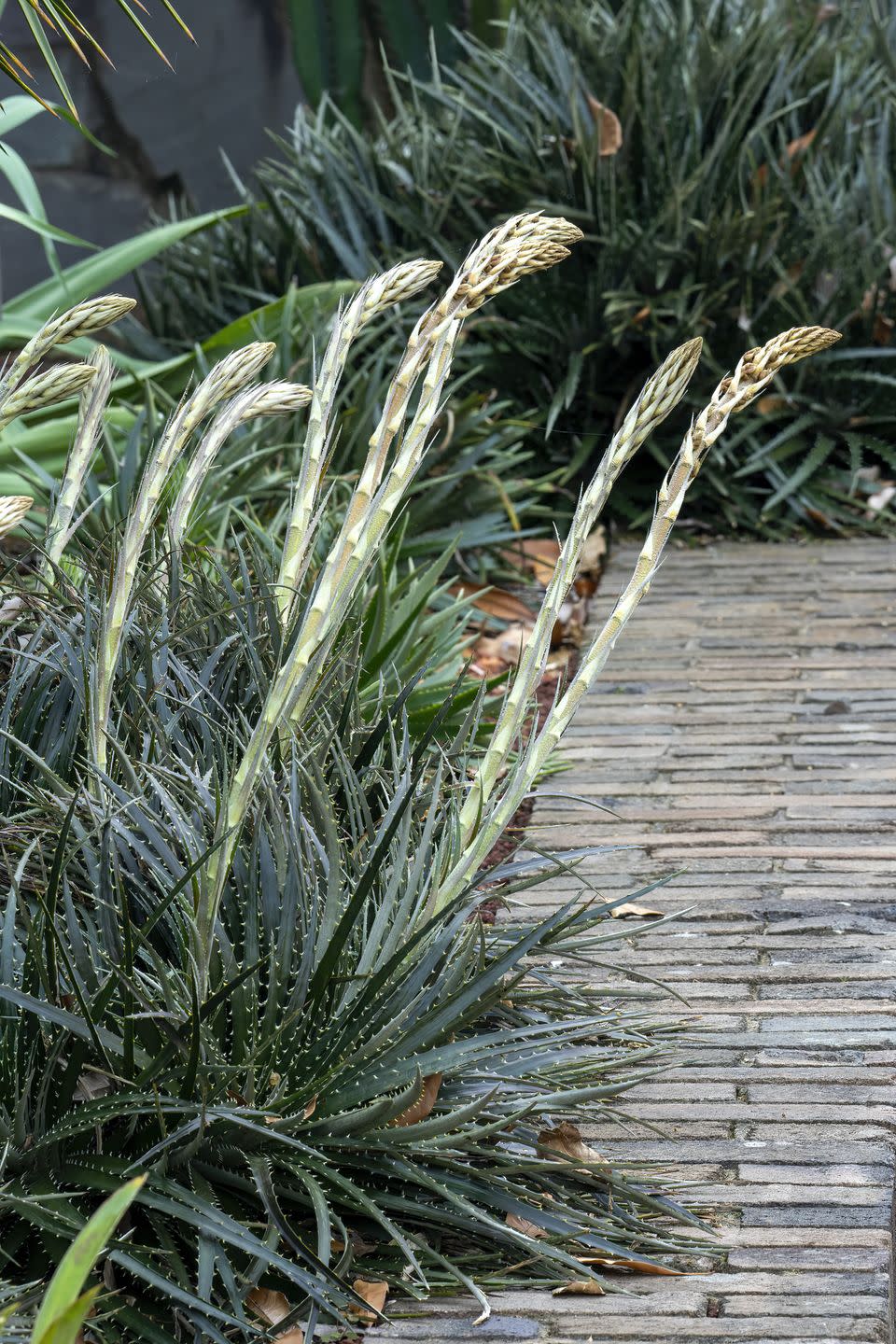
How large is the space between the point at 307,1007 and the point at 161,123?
26.4 ft

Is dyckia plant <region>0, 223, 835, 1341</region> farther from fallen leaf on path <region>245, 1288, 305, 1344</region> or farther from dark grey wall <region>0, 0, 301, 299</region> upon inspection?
dark grey wall <region>0, 0, 301, 299</region>

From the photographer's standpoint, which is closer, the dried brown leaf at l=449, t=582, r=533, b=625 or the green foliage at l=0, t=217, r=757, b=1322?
the green foliage at l=0, t=217, r=757, b=1322

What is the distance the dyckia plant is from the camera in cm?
229

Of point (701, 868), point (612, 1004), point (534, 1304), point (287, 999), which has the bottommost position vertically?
point (701, 868)

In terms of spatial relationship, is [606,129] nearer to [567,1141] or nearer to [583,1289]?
[567,1141]

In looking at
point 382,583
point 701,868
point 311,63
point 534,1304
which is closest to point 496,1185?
point 534,1304

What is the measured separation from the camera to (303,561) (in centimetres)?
266

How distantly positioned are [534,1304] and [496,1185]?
229 mm

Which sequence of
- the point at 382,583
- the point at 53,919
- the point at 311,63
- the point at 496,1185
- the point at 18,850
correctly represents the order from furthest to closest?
the point at 311,63 → the point at 382,583 → the point at 18,850 → the point at 496,1185 → the point at 53,919

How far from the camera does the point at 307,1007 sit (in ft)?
8.23

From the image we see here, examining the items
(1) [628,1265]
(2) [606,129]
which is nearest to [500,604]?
(2) [606,129]

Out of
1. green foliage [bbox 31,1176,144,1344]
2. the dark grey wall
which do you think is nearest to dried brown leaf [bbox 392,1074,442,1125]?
green foliage [bbox 31,1176,144,1344]

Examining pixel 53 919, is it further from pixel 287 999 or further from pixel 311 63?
pixel 311 63

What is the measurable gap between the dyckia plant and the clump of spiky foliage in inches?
143
